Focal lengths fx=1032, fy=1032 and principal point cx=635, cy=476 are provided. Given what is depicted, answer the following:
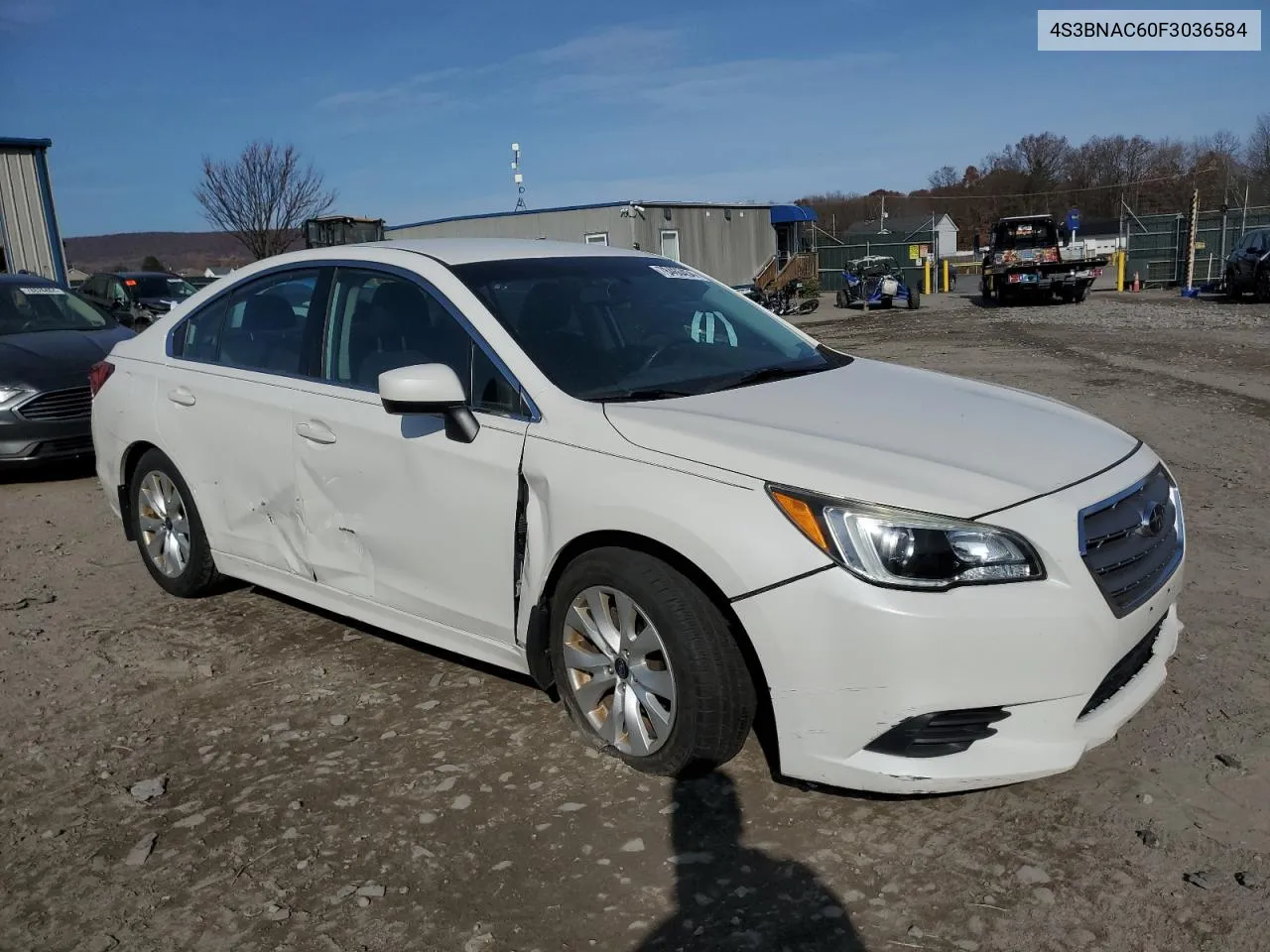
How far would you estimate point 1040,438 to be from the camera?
313cm

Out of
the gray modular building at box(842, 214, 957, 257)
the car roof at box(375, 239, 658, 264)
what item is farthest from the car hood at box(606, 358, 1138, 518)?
the gray modular building at box(842, 214, 957, 257)

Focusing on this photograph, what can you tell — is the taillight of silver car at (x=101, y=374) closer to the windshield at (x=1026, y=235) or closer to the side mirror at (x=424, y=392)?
the side mirror at (x=424, y=392)

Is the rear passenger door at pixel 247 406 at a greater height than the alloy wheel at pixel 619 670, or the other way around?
the rear passenger door at pixel 247 406

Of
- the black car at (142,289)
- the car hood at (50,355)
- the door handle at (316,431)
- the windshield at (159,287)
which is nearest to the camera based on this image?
the door handle at (316,431)

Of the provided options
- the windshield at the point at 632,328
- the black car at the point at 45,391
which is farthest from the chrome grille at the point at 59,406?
the windshield at the point at 632,328

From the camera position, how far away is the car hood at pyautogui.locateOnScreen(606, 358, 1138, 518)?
2693 millimetres

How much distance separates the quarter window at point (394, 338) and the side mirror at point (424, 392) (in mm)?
128

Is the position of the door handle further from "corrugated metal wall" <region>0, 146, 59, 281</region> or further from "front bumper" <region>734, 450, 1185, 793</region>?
"corrugated metal wall" <region>0, 146, 59, 281</region>

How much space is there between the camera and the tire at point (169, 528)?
15.3 feet

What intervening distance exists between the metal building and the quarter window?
A: 17.8 m

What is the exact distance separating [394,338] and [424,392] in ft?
2.23

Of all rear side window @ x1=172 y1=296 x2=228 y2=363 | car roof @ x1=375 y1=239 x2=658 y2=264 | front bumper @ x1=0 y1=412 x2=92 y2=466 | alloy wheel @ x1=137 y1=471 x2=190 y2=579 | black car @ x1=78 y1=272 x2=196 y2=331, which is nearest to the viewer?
car roof @ x1=375 y1=239 x2=658 y2=264

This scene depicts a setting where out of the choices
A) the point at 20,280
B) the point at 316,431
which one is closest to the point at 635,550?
the point at 316,431

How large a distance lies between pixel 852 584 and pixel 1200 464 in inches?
220
